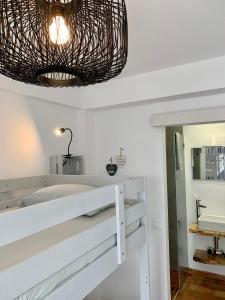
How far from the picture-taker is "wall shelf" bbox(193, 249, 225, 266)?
3109 millimetres

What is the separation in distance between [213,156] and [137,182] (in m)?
2.00

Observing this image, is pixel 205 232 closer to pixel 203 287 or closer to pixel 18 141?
pixel 203 287

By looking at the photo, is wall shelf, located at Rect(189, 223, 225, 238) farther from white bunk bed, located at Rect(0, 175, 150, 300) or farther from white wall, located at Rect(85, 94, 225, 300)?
white bunk bed, located at Rect(0, 175, 150, 300)

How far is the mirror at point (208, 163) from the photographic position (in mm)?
3318

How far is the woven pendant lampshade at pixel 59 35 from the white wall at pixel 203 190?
2810 mm

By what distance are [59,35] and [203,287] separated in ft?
11.2

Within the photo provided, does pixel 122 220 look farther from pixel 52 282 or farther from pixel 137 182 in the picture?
pixel 52 282

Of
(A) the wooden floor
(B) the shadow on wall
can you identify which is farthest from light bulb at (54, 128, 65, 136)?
(A) the wooden floor

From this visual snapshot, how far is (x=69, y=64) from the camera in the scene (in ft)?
2.85

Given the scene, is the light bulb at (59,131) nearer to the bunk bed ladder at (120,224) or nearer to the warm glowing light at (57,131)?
the warm glowing light at (57,131)

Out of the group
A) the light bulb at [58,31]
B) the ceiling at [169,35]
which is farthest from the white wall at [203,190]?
the light bulb at [58,31]

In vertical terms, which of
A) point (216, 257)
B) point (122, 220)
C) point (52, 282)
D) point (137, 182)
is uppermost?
point (137, 182)

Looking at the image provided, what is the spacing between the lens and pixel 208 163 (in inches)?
133

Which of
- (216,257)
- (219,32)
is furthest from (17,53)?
(216,257)
